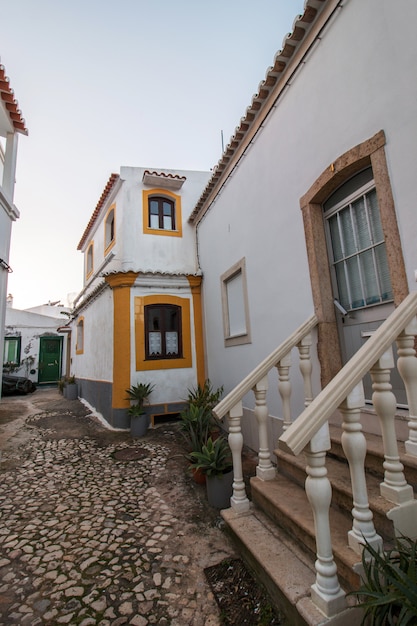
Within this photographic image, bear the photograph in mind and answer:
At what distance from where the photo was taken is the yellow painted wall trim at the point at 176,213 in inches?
305

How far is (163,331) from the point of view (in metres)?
7.45

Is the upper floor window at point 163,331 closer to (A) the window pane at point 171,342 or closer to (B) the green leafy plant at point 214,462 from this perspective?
(A) the window pane at point 171,342

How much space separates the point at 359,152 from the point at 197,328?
5.45 m

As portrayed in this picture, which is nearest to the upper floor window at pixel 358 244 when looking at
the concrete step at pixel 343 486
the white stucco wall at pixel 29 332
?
the concrete step at pixel 343 486

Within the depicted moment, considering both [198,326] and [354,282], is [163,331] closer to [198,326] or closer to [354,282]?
[198,326]

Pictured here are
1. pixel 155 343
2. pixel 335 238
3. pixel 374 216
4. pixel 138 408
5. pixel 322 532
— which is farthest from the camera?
pixel 155 343

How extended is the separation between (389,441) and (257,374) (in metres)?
1.29

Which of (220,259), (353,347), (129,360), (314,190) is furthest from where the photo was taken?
(129,360)

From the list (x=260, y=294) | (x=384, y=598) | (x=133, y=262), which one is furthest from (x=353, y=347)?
(x=133, y=262)

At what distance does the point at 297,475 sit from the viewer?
2.63 m

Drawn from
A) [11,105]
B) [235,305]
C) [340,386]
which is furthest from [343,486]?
[11,105]

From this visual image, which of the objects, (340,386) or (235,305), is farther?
(235,305)

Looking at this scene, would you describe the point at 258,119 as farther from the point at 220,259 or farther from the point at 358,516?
the point at 358,516

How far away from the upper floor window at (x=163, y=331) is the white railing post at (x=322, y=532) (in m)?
5.94
